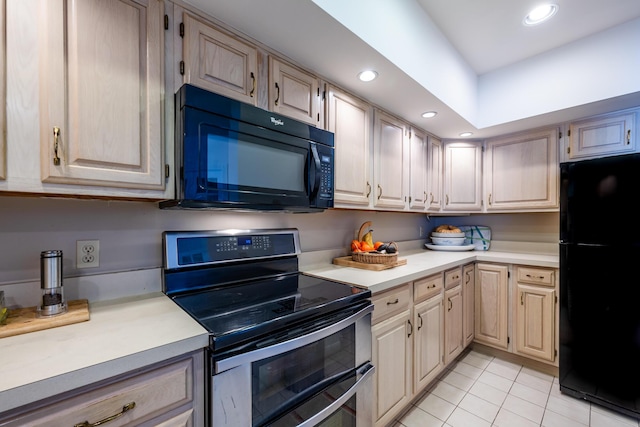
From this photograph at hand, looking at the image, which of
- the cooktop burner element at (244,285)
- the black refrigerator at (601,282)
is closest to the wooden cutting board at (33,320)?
the cooktop burner element at (244,285)

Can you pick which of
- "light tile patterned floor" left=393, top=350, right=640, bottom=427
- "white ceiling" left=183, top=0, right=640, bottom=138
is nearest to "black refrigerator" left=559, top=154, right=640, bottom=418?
"light tile patterned floor" left=393, top=350, right=640, bottom=427

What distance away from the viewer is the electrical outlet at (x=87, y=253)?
1095mm

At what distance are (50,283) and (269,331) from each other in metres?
0.74

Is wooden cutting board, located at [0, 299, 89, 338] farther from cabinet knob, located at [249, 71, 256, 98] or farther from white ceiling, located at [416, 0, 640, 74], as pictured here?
white ceiling, located at [416, 0, 640, 74]

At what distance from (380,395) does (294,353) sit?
0.76m

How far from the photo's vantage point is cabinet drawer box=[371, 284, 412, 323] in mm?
1449

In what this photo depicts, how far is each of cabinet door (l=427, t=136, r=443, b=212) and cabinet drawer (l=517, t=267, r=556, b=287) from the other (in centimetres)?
86

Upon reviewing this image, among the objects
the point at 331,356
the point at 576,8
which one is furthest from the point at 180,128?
the point at 576,8

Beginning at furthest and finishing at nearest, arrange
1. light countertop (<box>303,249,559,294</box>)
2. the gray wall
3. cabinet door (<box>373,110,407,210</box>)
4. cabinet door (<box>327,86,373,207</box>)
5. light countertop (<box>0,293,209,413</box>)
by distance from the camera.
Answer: cabinet door (<box>373,110,407,210</box>)
cabinet door (<box>327,86,373,207</box>)
light countertop (<box>303,249,559,294</box>)
the gray wall
light countertop (<box>0,293,209,413</box>)

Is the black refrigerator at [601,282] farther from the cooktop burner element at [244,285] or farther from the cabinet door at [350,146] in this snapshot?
the cooktop burner element at [244,285]

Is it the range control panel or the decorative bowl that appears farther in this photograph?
the decorative bowl

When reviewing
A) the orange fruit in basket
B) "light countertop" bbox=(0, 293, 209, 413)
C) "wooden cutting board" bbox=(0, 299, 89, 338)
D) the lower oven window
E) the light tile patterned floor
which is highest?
the orange fruit in basket

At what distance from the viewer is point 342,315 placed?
46.6 inches

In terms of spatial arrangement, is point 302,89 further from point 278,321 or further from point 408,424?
point 408,424
